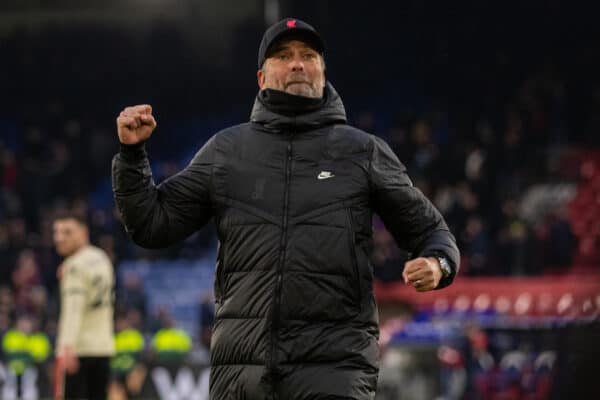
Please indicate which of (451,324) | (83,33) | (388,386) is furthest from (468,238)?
(83,33)

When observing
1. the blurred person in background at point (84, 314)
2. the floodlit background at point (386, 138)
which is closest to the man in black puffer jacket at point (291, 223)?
the blurred person in background at point (84, 314)

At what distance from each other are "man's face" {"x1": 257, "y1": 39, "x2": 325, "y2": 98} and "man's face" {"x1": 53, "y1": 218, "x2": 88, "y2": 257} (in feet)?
19.3

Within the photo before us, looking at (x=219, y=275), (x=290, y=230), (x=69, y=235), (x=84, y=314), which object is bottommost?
(x=84, y=314)

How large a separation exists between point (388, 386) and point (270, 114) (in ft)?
27.9

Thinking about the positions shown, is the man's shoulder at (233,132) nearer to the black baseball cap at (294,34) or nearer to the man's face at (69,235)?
the black baseball cap at (294,34)

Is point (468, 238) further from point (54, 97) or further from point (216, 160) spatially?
point (216, 160)

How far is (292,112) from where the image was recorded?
412cm

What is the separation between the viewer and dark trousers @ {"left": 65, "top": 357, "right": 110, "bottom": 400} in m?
9.66

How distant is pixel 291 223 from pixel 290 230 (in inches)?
0.9

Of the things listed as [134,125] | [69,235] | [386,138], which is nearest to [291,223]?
[134,125]

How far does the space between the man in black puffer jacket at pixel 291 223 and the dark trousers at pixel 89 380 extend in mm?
5725

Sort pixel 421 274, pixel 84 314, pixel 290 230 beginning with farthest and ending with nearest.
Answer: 1. pixel 84 314
2. pixel 290 230
3. pixel 421 274

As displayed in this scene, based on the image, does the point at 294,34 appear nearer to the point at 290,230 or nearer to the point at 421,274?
the point at 290,230

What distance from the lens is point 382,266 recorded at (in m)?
16.5
